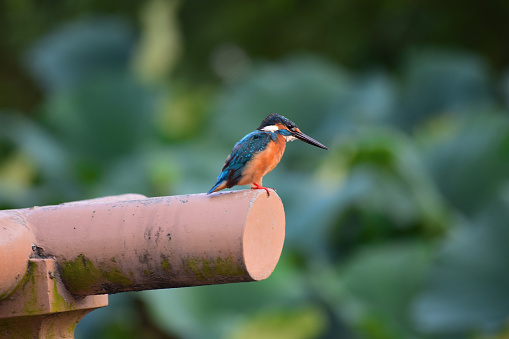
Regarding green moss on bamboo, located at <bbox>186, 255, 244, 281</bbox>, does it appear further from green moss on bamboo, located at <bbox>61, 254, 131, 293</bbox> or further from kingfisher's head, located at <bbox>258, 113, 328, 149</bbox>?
kingfisher's head, located at <bbox>258, 113, 328, 149</bbox>

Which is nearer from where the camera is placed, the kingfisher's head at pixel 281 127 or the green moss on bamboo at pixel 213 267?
the green moss on bamboo at pixel 213 267

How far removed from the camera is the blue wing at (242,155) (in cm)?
188

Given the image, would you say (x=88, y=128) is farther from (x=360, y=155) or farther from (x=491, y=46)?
(x=491, y=46)

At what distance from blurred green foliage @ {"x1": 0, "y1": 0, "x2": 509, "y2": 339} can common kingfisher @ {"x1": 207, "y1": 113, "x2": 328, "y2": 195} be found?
139 inches

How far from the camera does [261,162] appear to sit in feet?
6.24

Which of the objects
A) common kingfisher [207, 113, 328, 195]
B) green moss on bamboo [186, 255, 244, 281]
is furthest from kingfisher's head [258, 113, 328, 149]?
green moss on bamboo [186, 255, 244, 281]

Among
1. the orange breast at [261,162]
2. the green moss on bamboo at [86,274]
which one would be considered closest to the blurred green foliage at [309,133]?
the orange breast at [261,162]

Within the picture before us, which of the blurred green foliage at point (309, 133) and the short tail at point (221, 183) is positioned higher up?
the blurred green foliage at point (309, 133)

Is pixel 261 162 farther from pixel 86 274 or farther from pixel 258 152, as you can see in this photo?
pixel 86 274

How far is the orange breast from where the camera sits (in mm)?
1893

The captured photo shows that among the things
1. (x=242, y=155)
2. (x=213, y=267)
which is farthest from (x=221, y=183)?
(x=213, y=267)

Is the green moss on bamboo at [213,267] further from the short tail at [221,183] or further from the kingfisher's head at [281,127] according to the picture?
the kingfisher's head at [281,127]

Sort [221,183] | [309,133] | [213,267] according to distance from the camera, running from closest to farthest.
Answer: [213,267], [221,183], [309,133]

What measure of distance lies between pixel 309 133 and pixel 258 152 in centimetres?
660
